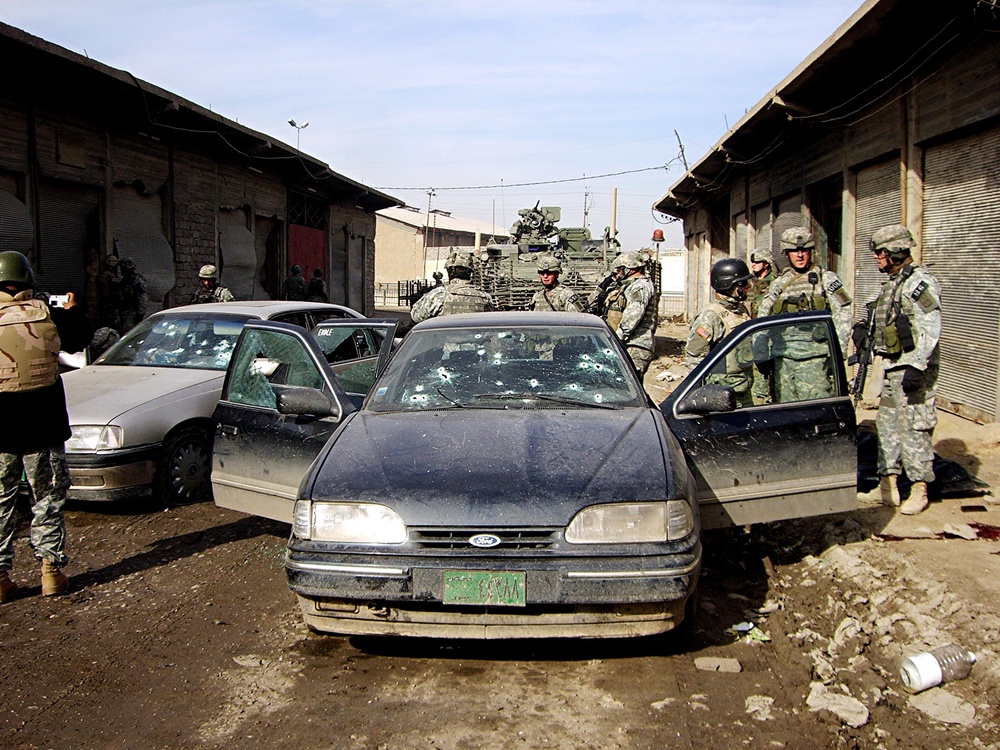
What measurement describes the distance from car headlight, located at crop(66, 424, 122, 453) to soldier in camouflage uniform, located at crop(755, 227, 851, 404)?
435 cm

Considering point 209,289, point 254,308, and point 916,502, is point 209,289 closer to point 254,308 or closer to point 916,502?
point 254,308

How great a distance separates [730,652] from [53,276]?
37.8 feet

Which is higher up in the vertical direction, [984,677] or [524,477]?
[524,477]

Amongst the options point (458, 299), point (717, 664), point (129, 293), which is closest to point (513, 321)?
point (717, 664)

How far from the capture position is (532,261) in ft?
60.0

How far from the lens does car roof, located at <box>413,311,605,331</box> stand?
4770 mm

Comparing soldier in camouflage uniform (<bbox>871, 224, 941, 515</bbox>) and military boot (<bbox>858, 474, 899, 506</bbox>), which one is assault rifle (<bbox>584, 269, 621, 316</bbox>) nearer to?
soldier in camouflage uniform (<bbox>871, 224, 941, 515</bbox>)

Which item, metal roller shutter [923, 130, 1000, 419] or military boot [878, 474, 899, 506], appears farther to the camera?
metal roller shutter [923, 130, 1000, 419]

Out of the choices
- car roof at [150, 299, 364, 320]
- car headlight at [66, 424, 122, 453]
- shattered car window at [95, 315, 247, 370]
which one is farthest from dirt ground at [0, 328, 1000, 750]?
car roof at [150, 299, 364, 320]

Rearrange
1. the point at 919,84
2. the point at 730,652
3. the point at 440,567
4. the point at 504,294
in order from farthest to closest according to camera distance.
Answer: the point at 504,294 < the point at 919,84 < the point at 730,652 < the point at 440,567

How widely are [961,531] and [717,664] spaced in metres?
2.46

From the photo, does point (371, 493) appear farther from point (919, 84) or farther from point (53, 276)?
point (53, 276)

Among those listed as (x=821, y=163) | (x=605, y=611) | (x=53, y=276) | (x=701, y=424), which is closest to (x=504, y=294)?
(x=821, y=163)

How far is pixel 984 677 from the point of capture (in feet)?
11.1
